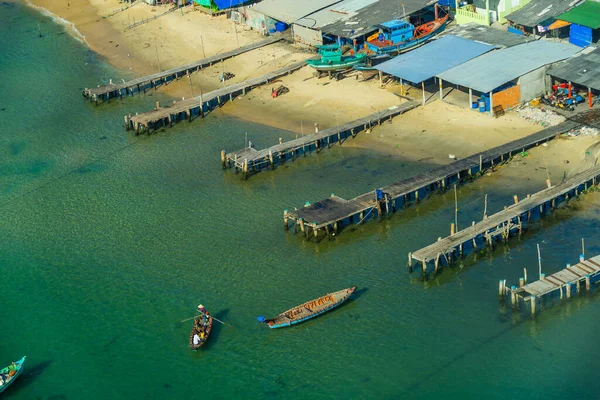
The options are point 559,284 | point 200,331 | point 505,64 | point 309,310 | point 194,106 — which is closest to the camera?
point 559,284

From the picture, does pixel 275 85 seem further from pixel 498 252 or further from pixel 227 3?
pixel 498 252

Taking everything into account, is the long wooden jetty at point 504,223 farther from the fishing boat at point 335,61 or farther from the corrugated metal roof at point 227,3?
the corrugated metal roof at point 227,3

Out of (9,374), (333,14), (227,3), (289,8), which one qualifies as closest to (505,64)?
(333,14)

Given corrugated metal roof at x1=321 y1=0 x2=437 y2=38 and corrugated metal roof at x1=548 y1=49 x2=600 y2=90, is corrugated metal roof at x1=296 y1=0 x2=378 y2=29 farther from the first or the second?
corrugated metal roof at x1=548 y1=49 x2=600 y2=90

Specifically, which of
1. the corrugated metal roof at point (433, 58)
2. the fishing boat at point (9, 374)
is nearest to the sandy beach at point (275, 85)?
the corrugated metal roof at point (433, 58)

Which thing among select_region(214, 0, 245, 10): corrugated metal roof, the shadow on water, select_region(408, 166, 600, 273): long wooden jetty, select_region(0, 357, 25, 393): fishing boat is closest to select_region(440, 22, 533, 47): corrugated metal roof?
select_region(408, 166, 600, 273): long wooden jetty

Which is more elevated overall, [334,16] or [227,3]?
[334,16]
